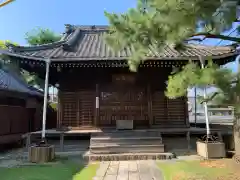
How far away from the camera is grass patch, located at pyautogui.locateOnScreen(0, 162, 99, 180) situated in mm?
5230

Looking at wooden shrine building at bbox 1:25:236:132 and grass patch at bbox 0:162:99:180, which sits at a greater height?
wooden shrine building at bbox 1:25:236:132

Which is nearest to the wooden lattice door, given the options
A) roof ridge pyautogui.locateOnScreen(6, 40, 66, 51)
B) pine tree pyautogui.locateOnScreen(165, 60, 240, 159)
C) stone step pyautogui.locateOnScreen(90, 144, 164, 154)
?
stone step pyautogui.locateOnScreen(90, 144, 164, 154)

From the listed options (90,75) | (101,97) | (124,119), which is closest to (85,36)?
(90,75)

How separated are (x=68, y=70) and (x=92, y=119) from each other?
7.62ft

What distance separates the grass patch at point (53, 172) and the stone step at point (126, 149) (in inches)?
43.6

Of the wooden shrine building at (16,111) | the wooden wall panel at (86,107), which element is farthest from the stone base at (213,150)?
the wooden shrine building at (16,111)

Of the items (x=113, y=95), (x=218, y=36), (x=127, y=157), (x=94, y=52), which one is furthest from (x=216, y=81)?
(x=94, y=52)

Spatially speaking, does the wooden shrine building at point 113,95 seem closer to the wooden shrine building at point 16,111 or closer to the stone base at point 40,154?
the wooden shrine building at point 16,111

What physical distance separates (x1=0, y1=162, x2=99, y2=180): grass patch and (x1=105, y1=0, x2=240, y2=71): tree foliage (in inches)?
119

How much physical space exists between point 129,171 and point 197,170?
5.68 ft

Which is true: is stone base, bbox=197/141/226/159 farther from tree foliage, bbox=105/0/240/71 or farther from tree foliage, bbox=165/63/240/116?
tree foliage, bbox=105/0/240/71

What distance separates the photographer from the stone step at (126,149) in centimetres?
754

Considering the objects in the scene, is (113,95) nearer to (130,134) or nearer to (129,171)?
(130,134)

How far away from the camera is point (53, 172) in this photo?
565 centimetres
